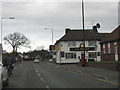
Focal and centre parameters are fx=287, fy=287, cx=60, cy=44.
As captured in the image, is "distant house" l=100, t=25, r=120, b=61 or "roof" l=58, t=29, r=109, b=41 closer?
"distant house" l=100, t=25, r=120, b=61

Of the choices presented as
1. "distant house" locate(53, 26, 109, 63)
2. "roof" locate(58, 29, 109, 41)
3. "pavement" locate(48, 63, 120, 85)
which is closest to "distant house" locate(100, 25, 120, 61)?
"pavement" locate(48, 63, 120, 85)

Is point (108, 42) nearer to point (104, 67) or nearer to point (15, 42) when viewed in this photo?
point (104, 67)

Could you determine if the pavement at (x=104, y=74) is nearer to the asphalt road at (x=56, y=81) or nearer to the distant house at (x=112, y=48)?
the asphalt road at (x=56, y=81)

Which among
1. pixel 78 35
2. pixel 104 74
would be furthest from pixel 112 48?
pixel 78 35

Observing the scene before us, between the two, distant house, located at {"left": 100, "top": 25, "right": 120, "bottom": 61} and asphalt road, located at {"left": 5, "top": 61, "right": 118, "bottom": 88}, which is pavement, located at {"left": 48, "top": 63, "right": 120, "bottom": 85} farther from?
distant house, located at {"left": 100, "top": 25, "right": 120, "bottom": 61}

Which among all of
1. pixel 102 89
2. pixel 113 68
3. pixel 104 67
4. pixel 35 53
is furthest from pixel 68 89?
pixel 35 53

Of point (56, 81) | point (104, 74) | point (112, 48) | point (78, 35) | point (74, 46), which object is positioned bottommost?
point (56, 81)

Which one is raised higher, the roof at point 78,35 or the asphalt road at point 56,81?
the roof at point 78,35

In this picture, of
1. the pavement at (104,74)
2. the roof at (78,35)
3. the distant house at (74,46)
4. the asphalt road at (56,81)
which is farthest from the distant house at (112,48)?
the roof at (78,35)

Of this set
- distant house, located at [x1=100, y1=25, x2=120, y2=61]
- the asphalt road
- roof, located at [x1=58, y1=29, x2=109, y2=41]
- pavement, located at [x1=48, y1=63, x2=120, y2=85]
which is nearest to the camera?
the asphalt road

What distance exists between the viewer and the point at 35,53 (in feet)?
591

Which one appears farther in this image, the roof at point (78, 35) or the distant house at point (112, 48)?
the roof at point (78, 35)

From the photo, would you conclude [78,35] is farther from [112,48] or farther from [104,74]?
[104,74]

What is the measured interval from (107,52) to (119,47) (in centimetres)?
611
